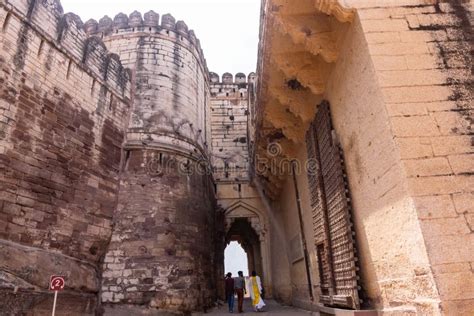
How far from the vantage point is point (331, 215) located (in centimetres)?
471

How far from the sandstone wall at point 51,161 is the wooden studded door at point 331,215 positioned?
3812mm

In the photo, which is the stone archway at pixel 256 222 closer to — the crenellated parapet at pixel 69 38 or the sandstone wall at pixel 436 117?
the crenellated parapet at pixel 69 38

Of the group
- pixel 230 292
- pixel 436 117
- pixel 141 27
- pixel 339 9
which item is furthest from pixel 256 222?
pixel 436 117

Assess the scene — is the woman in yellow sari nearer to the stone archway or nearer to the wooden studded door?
the stone archway

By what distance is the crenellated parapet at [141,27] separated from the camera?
1111cm

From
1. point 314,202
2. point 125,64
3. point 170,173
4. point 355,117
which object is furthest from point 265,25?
point 125,64

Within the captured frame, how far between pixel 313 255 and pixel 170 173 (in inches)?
186

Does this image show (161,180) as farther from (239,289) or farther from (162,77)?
(239,289)

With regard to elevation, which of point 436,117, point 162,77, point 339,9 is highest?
point 162,77

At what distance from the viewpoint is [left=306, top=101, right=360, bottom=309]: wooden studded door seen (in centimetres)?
393

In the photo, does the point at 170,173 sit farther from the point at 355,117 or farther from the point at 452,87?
the point at 452,87

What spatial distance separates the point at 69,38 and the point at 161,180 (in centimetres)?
428

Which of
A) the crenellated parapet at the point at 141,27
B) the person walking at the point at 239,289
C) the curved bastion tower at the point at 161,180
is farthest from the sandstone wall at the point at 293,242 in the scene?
the crenellated parapet at the point at 141,27

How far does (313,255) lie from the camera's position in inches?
256
